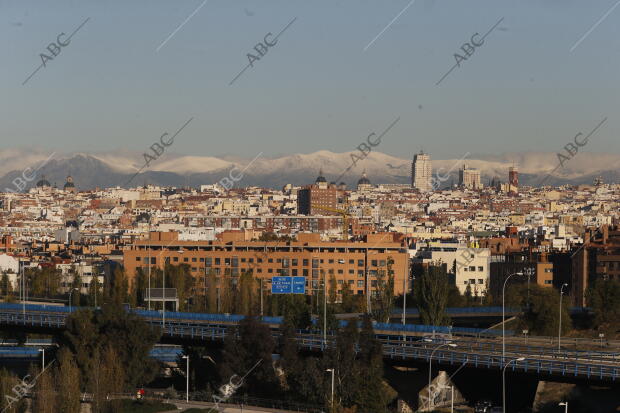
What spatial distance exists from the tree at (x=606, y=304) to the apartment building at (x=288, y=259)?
105 feet

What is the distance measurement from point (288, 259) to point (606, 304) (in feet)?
126

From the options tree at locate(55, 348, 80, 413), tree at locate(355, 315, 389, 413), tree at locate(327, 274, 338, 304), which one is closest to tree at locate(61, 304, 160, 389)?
tree at locate(55, 348, 80, 413)

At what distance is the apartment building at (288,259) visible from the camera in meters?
107

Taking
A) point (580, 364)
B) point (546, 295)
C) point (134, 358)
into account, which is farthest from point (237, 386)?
point (546, 295)

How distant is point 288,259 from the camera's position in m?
108

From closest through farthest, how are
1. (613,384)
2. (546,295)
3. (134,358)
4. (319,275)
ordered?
(613,384)
(134,358)
(546,295)
(319,275)

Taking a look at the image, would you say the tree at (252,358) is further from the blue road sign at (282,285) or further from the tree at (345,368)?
the blue road sign at (282,285)

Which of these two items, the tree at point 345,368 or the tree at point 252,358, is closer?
the tree at point 345,368

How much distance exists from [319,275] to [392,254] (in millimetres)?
6779

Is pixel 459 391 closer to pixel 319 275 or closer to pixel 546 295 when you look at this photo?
pixel 546 295

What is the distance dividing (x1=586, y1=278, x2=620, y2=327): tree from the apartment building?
32.1 meters

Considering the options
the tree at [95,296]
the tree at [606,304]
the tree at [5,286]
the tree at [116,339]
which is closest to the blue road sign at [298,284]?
the tree at [116,339]

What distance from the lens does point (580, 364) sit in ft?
152

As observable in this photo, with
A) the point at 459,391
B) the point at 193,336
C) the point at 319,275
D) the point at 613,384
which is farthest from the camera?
the point at 319,275
